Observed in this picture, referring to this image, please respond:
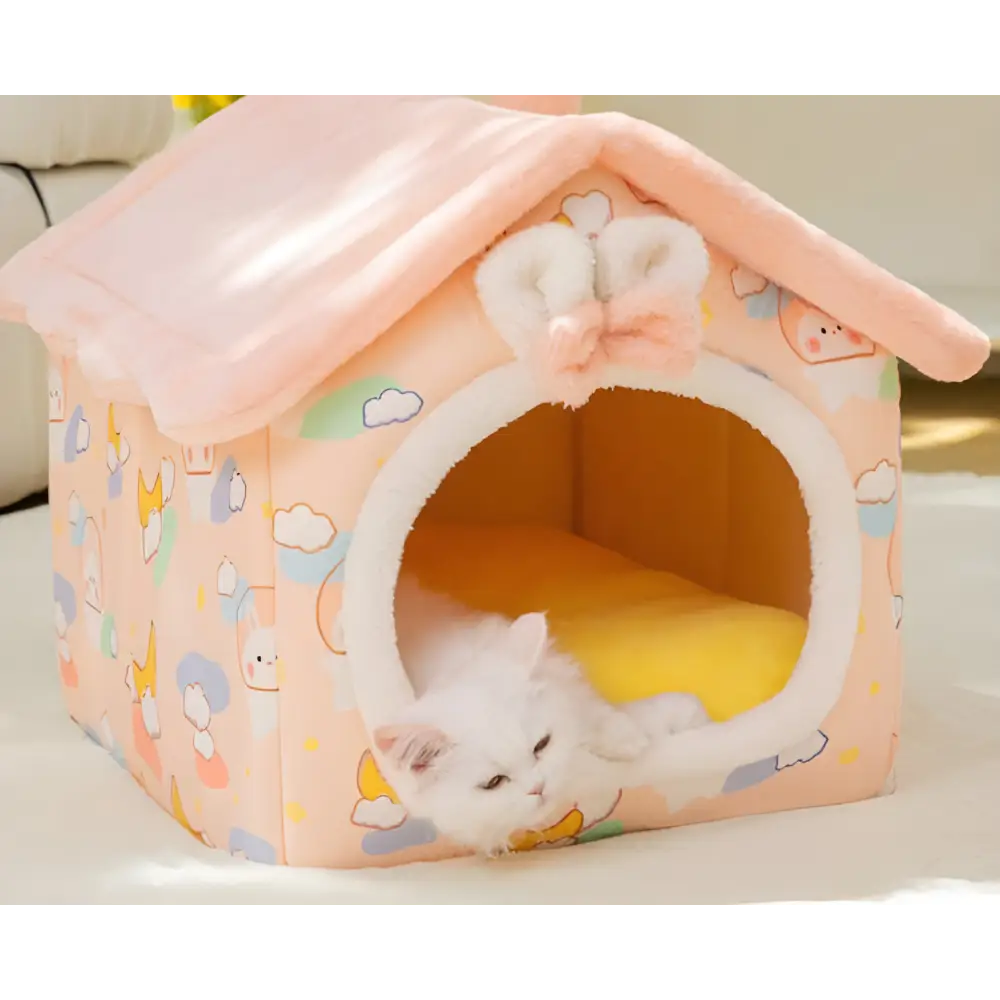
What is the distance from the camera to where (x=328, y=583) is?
4.10 feet

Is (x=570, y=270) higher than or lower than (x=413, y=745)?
higher

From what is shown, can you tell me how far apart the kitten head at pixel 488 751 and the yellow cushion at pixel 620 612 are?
177mm

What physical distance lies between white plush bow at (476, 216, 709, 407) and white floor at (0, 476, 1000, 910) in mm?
429

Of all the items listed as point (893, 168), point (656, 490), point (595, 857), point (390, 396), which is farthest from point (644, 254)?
point (893, 168)

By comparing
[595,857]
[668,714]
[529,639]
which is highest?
[529,639]

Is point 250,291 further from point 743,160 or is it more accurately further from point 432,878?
point 743,160

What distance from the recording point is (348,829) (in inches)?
50.6

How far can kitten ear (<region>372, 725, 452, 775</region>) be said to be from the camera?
3.89ft

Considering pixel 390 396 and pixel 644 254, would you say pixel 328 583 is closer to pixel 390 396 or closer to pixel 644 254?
pixel 390 396

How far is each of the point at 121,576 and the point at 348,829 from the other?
0.44m

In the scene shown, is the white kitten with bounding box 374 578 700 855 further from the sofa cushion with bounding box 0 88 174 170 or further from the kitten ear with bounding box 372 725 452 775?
the sofa cushion with bounding box 0 88 174 170

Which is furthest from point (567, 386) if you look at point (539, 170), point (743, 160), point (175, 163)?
point (743, 160)

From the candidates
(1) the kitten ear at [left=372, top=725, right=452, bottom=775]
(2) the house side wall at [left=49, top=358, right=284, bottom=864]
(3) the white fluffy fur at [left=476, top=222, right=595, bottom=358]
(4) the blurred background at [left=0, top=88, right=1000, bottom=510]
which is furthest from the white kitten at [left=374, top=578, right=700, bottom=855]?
(4) the blurred background at [left=0, top=88, right=1000, bottom=510]

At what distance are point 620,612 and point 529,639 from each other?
315 millimetres
